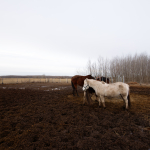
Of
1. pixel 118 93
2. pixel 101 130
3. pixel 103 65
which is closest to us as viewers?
pixel 101 130

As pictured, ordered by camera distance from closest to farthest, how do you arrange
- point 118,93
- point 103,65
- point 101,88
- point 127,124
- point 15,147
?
point 15,147 < point 127,124 < point 118,93 < point 101,88 < point 103,65

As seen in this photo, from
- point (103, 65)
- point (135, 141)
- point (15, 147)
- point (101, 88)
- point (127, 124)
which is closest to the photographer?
point (15, 147)

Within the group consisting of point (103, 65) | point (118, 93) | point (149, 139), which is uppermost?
point (103, 65)

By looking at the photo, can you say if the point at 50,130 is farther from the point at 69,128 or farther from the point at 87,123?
the point at 87,123

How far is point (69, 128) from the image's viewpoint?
9.83 feet

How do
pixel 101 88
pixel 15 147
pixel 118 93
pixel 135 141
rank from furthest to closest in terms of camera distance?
pixel 101 88 → pixel 118 93 → pixel 135 141 → pixel 15 147

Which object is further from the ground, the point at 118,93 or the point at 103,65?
the point at 103,65

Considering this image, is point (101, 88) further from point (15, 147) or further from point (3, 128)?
point (3, 128)

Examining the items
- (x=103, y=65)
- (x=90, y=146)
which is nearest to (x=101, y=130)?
(x=90, y=146)

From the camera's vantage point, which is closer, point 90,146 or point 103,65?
point 90,146

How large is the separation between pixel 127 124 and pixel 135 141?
0.91 m

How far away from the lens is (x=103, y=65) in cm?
1767

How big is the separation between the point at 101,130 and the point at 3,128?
3.13 m

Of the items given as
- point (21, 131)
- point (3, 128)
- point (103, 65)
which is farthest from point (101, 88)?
point (103, 65)
